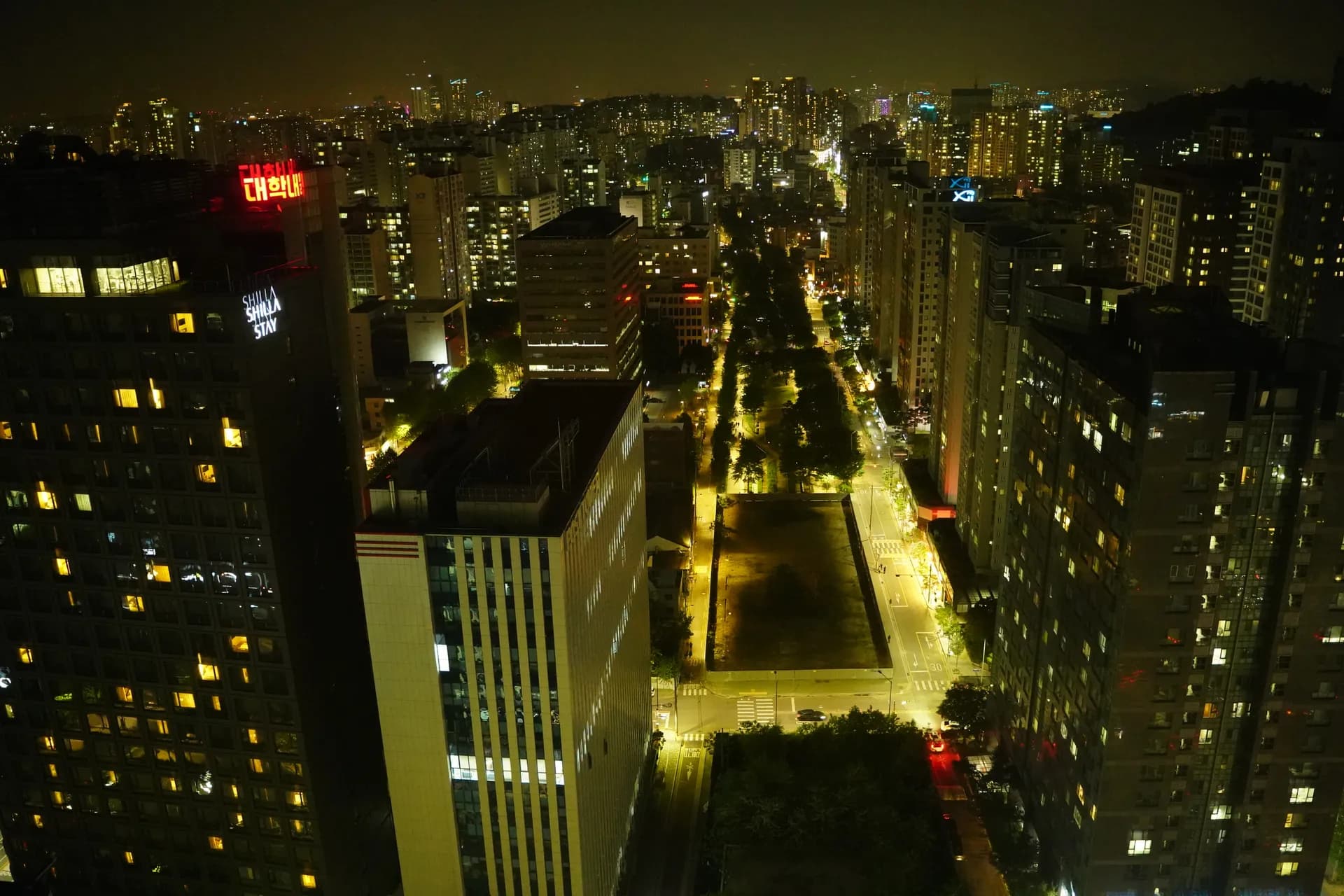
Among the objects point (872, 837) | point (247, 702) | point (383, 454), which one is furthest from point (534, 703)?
point (383, 454)

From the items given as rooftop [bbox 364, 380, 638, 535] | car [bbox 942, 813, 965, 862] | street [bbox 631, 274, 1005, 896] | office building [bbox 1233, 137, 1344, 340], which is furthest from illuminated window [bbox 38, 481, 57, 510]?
office building [bbox 1233, 137, 1344, 340]

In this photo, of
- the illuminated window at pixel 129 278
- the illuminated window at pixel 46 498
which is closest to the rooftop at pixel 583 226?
the illuminated window at pixel 129 278

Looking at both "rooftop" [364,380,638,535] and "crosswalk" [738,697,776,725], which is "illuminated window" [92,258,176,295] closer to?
"rooftop" [364,380,638,535]

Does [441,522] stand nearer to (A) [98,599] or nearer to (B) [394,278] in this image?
(A) [98,599]

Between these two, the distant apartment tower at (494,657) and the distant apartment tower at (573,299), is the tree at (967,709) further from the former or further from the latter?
the distant apartment tower at (573,299)

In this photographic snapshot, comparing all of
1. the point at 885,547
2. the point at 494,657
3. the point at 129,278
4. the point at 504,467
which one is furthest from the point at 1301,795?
the point at 129,278

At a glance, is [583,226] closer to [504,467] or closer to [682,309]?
[682,309]
